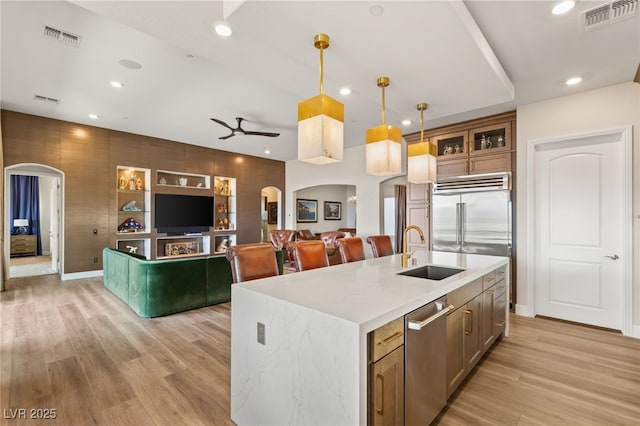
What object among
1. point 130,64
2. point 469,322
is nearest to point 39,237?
point 130,64

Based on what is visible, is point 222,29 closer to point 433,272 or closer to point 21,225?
point 433,272

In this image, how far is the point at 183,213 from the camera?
7.63 metres

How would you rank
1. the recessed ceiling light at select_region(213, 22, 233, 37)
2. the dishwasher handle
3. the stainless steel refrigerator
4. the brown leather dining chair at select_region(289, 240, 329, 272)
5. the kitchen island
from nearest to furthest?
the kitchen island
the dishwasher handle
the recessed ceiling light at select_region(213, 22, 233, 37)
the brown leather dining chair at select_region(289, 240, 329, 272)
the stainless steel refrigerator

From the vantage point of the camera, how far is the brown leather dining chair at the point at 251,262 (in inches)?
92.6

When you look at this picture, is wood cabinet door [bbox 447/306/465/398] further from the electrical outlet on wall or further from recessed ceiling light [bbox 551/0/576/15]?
recessed ceiling light [bbox 551/0/576/15]

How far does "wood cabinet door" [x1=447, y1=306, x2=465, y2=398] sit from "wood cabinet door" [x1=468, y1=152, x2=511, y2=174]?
3.12 m

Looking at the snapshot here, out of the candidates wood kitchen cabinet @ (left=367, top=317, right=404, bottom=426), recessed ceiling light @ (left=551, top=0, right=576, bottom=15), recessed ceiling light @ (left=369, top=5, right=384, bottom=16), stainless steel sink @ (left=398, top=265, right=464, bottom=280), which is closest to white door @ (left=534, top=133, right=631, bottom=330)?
recessed ceiling light @ (left=551, top=0, right=576, bottom=15)

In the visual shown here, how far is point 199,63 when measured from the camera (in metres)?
3.61

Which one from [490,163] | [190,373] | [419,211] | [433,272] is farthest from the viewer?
[419,211]

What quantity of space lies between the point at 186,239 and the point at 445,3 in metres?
7.76

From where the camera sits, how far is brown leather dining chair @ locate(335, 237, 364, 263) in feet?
11.3

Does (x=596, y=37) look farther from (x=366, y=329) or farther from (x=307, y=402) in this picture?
(x=307, y=402)

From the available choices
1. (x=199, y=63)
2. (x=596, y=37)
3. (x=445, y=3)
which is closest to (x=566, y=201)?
(x=596, y=37)

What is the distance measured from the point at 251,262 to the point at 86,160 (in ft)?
19.5
